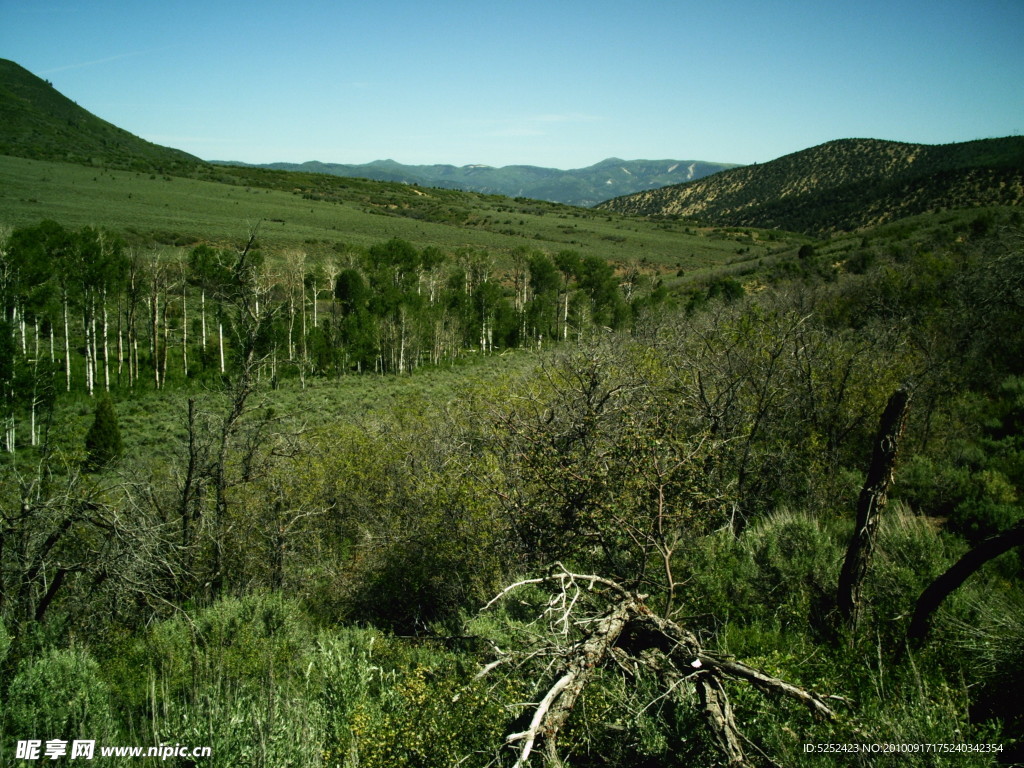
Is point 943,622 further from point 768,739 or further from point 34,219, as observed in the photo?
point 34,219

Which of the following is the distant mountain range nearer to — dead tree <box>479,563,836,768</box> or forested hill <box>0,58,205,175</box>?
forested hill <box>0,58,205,175</box>

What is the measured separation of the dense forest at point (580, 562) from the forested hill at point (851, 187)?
60.5 meters

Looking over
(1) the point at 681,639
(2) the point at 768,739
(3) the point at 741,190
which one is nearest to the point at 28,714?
(1) the point at 681,639

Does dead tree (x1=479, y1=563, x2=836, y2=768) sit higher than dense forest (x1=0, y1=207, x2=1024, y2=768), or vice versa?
dead tree (x1=479, y1=563, x2=836, y2=768)

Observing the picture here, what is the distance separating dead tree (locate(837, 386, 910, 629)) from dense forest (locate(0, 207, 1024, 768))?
0.03 m

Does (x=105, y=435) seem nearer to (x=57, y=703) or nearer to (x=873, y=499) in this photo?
(x=57, y=703)

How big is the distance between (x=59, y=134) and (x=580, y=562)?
15799 centimetres

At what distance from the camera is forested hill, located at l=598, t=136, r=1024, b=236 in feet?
216

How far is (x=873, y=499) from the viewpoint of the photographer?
13.7ft

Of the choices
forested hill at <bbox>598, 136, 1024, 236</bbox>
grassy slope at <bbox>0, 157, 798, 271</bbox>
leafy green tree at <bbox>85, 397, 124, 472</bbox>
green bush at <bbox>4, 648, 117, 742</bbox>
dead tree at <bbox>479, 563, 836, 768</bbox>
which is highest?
forested hill at <bbox>598, 136, 1024, 236</bbox>

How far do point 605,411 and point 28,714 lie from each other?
7.37 m

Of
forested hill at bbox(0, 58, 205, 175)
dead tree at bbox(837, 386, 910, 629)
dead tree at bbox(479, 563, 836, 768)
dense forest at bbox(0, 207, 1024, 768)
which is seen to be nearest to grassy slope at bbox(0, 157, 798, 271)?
forested hill at bbox(0, 58, 205, 175)

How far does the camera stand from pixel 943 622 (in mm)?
4109

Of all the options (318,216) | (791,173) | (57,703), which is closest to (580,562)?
(57,703)
